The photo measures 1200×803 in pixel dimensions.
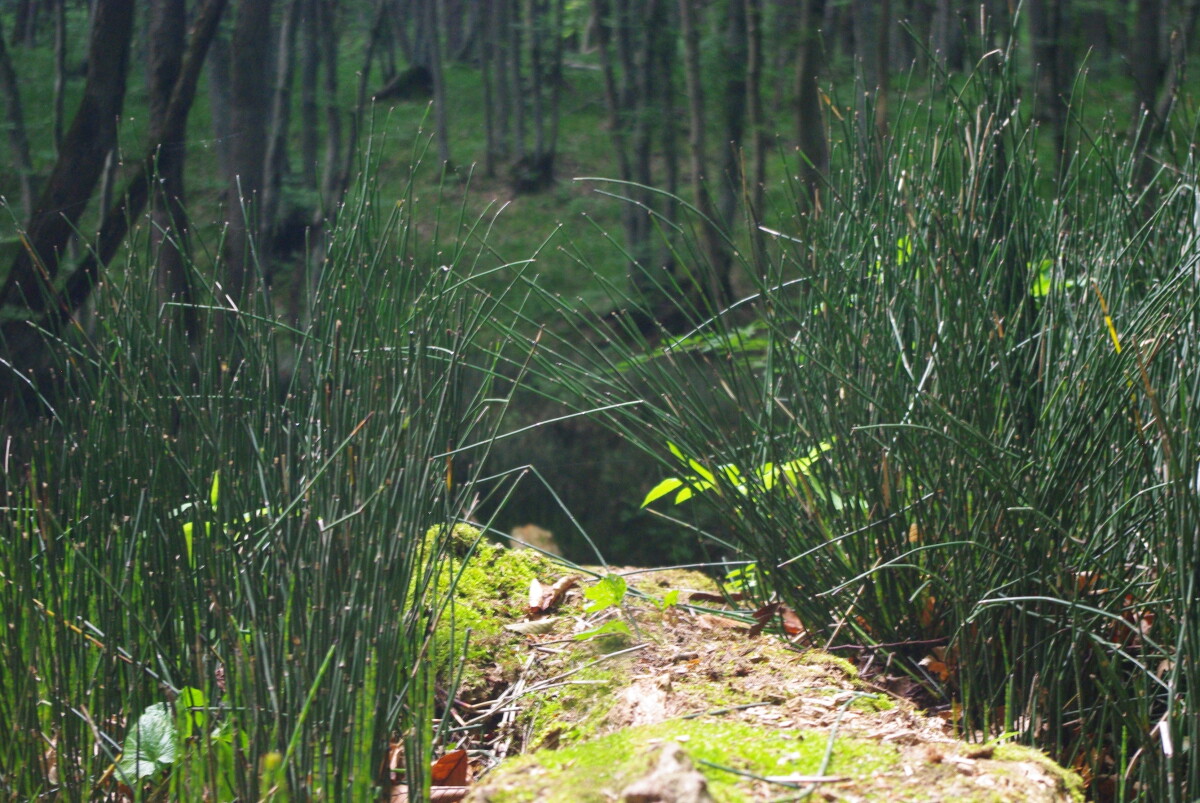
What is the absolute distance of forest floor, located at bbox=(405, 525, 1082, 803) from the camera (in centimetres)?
76

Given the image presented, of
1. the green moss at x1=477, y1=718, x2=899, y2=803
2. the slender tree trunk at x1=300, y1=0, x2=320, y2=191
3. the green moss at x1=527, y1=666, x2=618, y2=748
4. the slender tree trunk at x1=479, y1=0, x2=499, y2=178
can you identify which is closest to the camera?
the green moss at x1=477, y1=718, x2=899, y2=803

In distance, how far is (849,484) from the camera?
1.25 meters

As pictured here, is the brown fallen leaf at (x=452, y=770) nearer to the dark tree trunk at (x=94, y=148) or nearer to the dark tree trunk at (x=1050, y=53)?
the dark tree trunk at (x=94, y=148)

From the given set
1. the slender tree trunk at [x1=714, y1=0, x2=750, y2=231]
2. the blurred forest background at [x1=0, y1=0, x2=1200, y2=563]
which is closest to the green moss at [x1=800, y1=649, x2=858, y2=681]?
the blurred forest background at [x1=0, y1=0, x2=1200, y2=563]

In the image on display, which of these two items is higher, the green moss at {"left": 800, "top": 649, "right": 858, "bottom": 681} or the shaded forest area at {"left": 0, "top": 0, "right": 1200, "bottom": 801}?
the shaded forest area at {"left": 0, "top": 0, "right": 1200, "bottom": 801}

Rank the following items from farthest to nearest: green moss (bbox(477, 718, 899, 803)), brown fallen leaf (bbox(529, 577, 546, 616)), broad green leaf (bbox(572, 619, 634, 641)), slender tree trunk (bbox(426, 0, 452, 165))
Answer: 1. slender tree trunk (bbox(426, 0, 452, 165))
2. brown fallen leaf (bbox(529, 577, 546, 616))
3. broad green leaf (bbox(572, 619, 634, 641))
4. green moss (bbox(477, 718, 899, 803))

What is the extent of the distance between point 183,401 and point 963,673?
938 millimetres

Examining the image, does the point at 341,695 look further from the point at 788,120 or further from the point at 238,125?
the point at 788,120

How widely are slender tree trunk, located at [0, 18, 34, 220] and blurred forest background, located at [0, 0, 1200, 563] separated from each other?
0.01m

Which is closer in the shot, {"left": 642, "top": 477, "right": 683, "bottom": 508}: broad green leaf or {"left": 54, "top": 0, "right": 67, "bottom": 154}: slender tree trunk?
{"left": 642, "top": 477, "right": 683, "bottom": 508}: broad green leaf

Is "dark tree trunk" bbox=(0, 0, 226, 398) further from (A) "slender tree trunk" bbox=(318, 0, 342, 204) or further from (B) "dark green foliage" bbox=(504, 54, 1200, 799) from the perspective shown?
(B) "dark green foliage" bbox=(504, 54, 1200, 799)

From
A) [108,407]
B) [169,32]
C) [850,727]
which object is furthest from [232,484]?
[169,32]

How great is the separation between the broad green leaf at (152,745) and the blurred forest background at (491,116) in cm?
77

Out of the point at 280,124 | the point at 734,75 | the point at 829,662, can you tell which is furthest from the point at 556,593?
the point at 734,75
